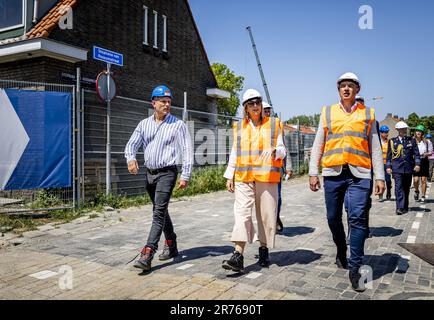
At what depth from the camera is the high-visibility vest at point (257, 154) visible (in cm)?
434

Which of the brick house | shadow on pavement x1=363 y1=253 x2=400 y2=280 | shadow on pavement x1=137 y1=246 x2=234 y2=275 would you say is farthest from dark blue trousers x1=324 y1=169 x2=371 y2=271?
the brick house

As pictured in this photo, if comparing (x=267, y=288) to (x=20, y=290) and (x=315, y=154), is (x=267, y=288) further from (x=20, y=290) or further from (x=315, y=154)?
(x=20, y=290)

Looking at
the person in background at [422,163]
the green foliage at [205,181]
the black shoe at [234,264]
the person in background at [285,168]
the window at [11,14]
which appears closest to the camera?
the black shoe at [234,264]

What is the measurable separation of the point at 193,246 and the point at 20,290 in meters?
2.42

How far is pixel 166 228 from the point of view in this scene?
4.86 metres

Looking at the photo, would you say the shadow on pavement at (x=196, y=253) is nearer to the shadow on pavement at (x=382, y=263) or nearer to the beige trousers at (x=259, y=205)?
the beige trousers at (x=259, y=205)

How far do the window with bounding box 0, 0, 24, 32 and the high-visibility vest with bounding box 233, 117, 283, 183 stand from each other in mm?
9952

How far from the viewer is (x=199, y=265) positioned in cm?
462

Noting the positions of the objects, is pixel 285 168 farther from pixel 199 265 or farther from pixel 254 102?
pixel 199 265

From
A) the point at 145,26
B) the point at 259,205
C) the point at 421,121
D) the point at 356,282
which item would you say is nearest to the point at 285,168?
the point at 259,205

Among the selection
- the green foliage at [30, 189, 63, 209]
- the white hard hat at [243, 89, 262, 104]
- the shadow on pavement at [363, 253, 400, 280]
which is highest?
the white hard hat at [243, 89, 262, 104]

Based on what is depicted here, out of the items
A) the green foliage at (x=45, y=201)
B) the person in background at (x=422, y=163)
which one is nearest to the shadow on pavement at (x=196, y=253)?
the green foliage at (x=45, y=201)

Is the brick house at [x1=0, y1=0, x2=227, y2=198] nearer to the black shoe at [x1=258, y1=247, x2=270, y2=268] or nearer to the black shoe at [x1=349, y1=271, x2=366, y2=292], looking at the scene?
the black shoe at [x1=258, y1=247, x2=270, y2=268]

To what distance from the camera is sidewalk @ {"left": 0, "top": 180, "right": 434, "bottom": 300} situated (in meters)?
3.71
